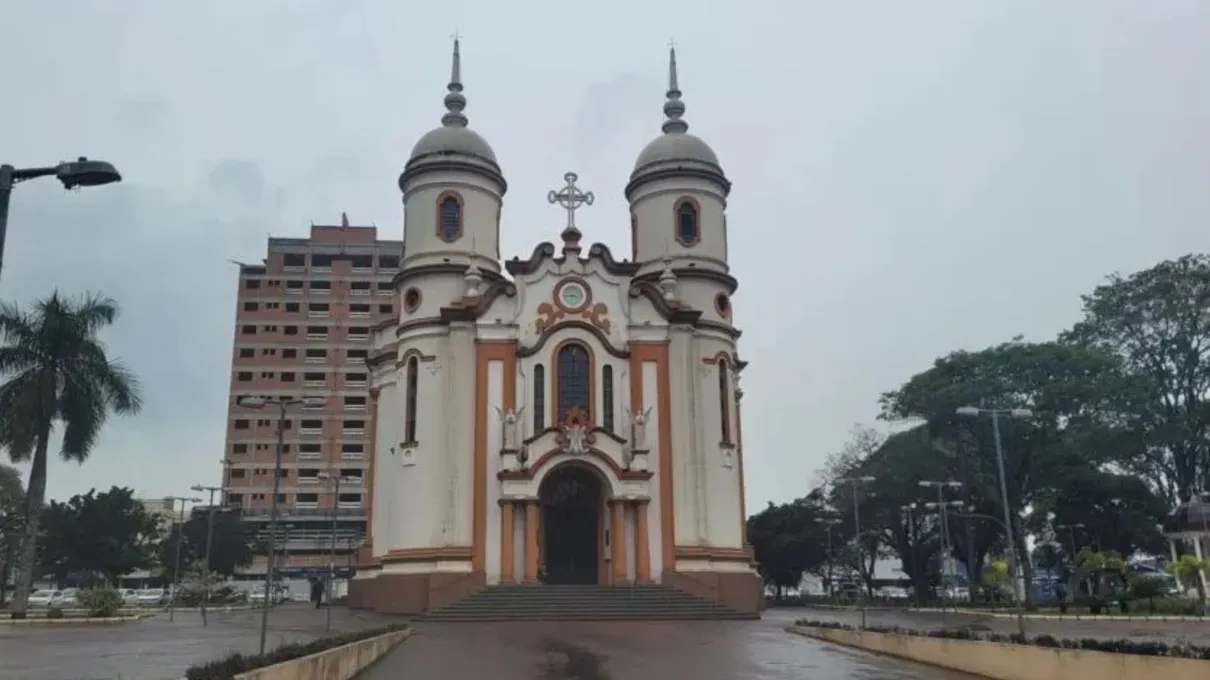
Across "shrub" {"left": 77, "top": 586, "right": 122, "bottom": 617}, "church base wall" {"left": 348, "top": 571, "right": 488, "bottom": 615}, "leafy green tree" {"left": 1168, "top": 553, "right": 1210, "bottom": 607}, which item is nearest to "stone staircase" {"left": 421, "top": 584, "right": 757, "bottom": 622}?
"church base wall" {"left": 348, "top": 571, "right": 488, "bottom": 615}

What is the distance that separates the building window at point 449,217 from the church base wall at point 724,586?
1584cm

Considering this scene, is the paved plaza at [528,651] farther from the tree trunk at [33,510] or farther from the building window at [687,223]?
the building window at [687,223]

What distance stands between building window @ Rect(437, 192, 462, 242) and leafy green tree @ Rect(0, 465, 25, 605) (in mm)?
35552

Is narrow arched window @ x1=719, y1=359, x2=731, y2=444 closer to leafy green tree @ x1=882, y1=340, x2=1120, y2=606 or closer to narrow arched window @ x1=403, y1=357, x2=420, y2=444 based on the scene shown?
narrow arched window @ x1=403, y1=357, x2=420, y2=444

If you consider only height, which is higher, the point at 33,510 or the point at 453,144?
the point at 453,144

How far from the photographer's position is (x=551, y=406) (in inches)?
1494

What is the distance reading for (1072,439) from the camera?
49.2 meters

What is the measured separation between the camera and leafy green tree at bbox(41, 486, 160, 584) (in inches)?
2596

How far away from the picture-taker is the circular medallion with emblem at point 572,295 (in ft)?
129

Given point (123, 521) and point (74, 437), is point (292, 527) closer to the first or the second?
point (123, 521)

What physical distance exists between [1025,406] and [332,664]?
135 ft

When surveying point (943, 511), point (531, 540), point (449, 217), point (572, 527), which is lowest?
point (531, 540)

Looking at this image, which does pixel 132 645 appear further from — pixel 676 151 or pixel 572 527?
pixel 676 151

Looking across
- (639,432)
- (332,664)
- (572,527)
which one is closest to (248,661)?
(332,664)
